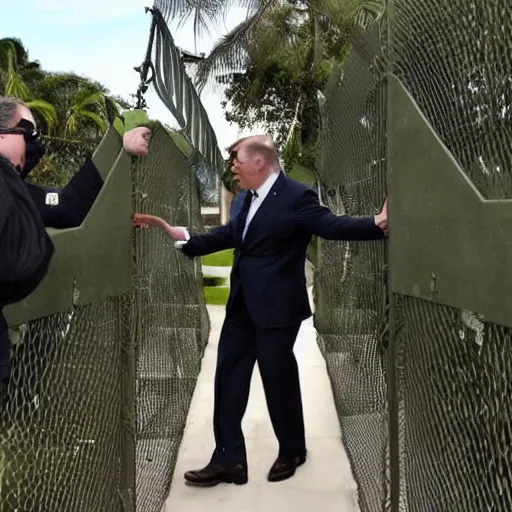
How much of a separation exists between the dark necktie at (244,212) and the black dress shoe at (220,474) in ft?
4.13

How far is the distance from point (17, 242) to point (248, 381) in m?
2.53

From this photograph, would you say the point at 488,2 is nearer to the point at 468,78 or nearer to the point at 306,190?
the point at 468,78

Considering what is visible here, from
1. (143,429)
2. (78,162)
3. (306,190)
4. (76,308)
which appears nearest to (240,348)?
(143,429)

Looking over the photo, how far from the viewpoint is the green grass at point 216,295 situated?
34.3 ft

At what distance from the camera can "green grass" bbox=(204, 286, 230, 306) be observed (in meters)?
10.5

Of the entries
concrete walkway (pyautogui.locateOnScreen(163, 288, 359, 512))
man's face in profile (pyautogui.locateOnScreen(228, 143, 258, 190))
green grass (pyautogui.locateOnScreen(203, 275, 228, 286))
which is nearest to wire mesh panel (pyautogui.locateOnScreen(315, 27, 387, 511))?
concrete walkway (pyautogui.locateOnScreen(163, 288, 359, 512))

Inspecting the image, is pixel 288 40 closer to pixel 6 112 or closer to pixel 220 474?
pixel 220 474

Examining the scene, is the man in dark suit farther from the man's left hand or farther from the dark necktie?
the man's left hand

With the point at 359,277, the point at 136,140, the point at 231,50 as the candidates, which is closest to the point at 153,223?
the point at 136,140

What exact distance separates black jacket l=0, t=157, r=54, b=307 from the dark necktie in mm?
2216

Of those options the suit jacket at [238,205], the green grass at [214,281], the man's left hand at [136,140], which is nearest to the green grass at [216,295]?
the green grass at [214,281]

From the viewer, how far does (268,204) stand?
12.0 ft

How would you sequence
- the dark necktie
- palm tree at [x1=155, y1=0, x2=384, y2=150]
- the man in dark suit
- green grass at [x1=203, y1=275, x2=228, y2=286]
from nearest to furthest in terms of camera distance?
the man in dark suit → the dark necktie → green grass at [x1=203, y1=275, x2=228, y2=286] → palm tree at [x1=155, y1=0, x2=384, y2=150]

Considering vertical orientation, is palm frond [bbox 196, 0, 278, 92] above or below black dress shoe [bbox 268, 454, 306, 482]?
above
